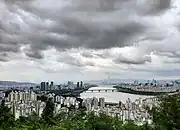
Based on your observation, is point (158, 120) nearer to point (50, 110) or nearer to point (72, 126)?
point (72, 126)

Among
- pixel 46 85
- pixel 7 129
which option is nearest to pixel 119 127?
pixel 7 129

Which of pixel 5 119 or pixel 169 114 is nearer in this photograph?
pixel 169 114

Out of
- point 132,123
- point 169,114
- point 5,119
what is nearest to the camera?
point 169,114

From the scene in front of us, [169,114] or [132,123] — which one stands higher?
[169,114]

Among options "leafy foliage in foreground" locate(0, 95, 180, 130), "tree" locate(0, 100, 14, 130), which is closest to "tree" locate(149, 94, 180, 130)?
"leafy foliage in foreground" locate(0, 95, 180, 130)

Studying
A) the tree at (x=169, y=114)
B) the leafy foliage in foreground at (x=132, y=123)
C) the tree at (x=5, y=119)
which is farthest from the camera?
the tree at (x=5, y=119)

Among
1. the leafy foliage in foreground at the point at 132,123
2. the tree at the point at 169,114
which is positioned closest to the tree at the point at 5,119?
the leafy foliage in foreground at the point at 132,123

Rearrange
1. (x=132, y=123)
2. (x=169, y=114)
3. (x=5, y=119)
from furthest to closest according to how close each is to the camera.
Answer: (x=5, y=119) < (x=132, y=123) < (x=169, y=114)

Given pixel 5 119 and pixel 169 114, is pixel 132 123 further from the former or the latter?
pixel 5 119

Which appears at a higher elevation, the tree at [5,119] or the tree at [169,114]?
the tree at [169,114]

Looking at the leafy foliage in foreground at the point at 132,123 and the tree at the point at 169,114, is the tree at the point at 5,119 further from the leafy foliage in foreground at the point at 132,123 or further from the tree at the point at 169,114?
the tree at the point at 169,114

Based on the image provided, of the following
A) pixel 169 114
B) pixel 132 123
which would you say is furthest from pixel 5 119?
pixel 169 114
